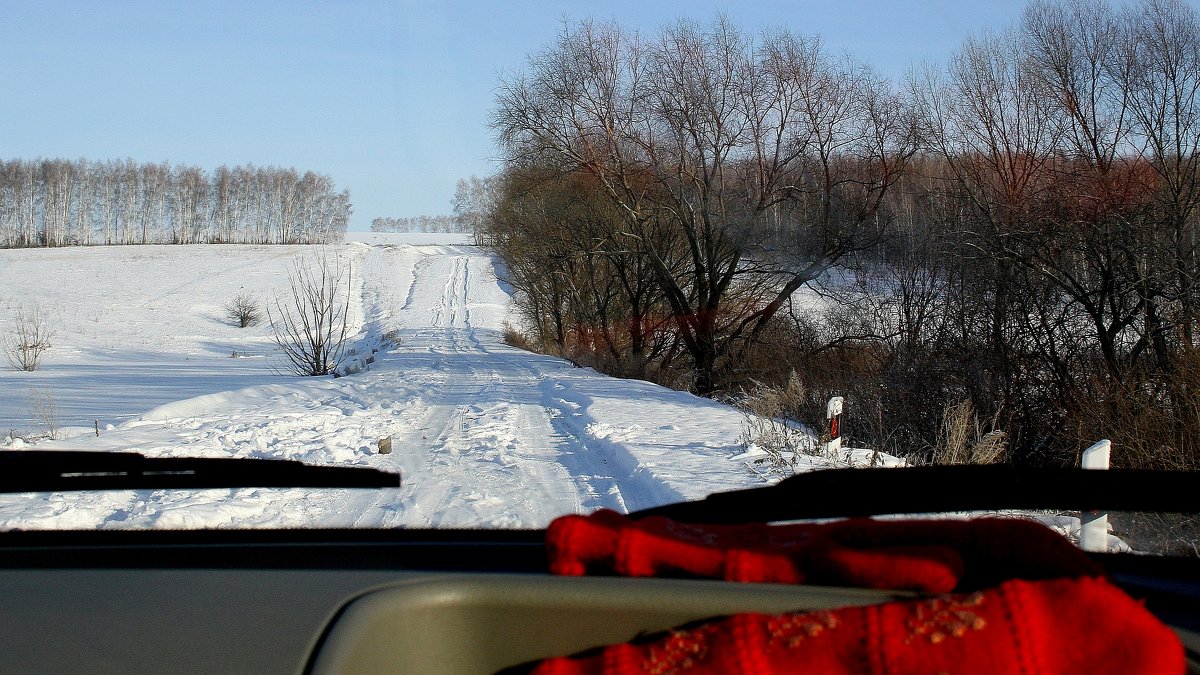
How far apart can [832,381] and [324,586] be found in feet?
50.3

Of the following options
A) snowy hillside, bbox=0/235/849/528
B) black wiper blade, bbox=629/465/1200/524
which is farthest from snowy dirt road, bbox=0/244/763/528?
black wiper blade, bbox=629/465/1200/524

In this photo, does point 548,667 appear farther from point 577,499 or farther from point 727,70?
point 727,70

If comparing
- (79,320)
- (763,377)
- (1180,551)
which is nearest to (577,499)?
(1180,551)

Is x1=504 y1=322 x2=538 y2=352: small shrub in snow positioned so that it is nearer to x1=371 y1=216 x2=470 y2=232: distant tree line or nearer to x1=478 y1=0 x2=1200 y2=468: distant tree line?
x1=478 y1=0 x2=1200 y2=468: distant tree line

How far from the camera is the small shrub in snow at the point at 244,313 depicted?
42844mm

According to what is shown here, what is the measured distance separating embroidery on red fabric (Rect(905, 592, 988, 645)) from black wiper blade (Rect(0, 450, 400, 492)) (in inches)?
59.9

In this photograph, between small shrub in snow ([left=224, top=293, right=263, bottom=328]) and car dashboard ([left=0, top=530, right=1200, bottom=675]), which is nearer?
car dashboard ([left=0, top=530, right=1200, bottom=675])

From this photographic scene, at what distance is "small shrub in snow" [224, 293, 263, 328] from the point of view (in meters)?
42.8

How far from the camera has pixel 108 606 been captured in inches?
59.4

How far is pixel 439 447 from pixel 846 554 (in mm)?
8993

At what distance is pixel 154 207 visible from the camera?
298 feet

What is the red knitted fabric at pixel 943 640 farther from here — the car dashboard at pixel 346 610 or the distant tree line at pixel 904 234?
the distant tree line at pixel 904 234

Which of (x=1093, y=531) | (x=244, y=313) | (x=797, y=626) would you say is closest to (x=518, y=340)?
(x=244, y=313)

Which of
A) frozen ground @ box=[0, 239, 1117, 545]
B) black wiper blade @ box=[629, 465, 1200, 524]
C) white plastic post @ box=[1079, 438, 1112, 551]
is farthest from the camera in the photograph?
frozen ground @ box=[0, 239, 1117, 545]
